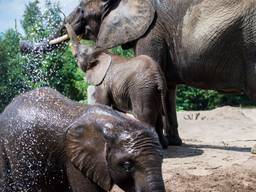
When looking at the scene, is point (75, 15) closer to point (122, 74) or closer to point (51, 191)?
point (122, 74)

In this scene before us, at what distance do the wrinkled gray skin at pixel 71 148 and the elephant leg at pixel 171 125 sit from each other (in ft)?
12.9

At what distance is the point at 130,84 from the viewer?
22.4ft

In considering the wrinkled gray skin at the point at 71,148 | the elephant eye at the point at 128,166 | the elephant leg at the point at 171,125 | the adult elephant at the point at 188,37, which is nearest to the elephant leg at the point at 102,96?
the adult elephant at the point at 188,37

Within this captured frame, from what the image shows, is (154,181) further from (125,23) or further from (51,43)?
(51,43)

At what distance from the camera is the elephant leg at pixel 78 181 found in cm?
353

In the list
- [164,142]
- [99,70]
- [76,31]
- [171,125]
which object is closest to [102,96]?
[99,70]

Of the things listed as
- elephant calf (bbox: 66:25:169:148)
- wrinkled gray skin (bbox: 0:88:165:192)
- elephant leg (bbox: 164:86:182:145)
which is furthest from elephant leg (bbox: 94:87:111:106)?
wrinkled gray skin (bbox: 0:88:165:192)

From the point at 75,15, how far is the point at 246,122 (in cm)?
404

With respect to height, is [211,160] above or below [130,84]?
below

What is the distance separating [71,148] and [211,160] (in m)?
3.69

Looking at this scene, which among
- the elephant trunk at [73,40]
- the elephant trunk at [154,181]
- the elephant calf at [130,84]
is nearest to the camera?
the elephant trunk at [154,181]

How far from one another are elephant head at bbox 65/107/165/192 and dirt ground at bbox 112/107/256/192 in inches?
93.9

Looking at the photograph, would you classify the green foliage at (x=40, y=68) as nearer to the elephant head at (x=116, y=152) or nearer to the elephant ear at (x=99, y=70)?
the elephant ear at (x=99, y=70)

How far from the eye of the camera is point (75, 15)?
8.23 meters
